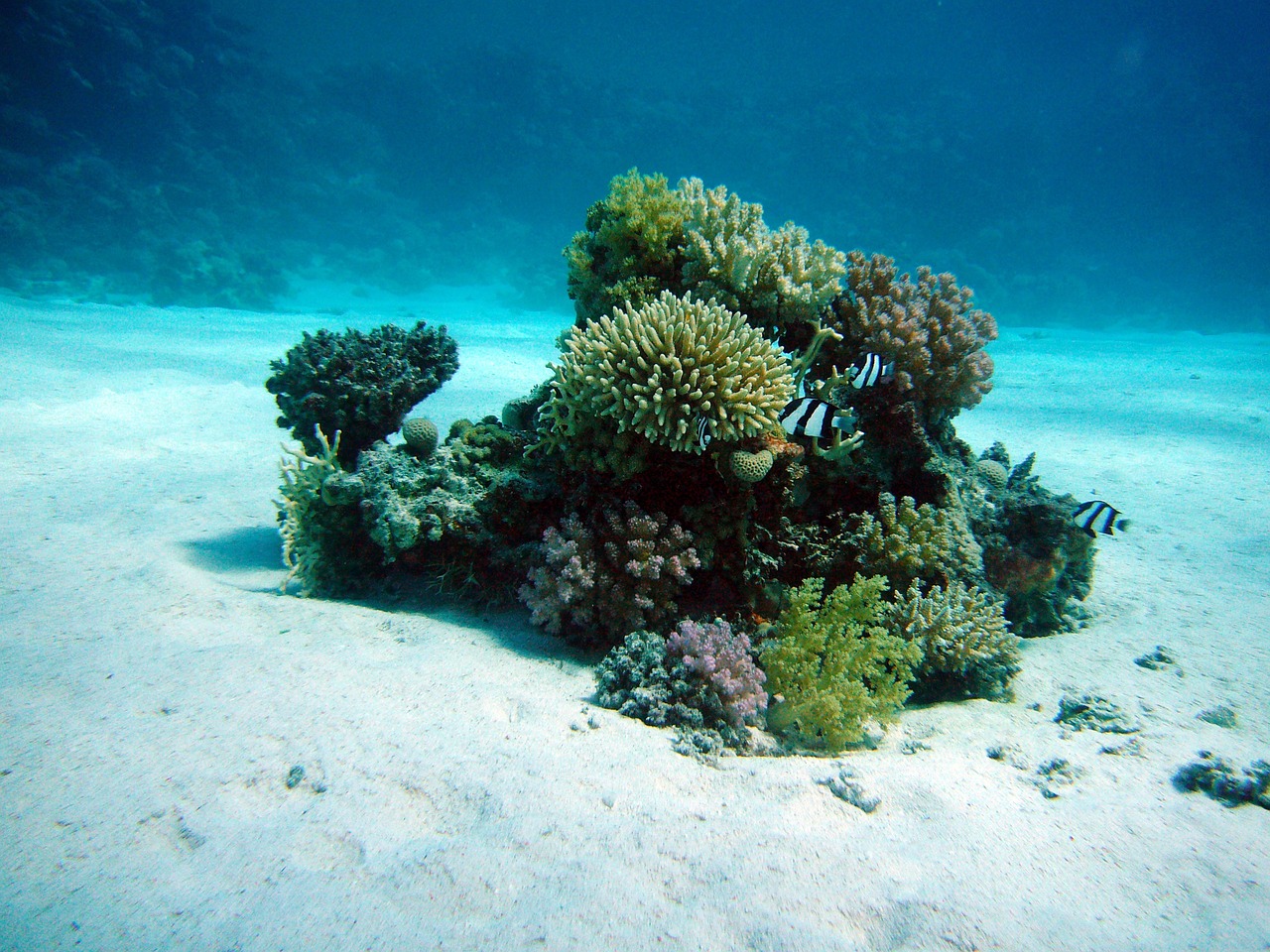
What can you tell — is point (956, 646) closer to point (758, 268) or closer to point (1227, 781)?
point (1227, 781)

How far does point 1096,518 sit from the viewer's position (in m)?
4.54

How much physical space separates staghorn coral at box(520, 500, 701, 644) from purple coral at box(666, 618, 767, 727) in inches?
16.8

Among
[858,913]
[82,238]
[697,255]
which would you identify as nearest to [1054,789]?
[858,913]

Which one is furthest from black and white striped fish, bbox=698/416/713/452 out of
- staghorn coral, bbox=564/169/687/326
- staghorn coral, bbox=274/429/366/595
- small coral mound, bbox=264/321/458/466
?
small coral mound, bbox=264/321/458/466

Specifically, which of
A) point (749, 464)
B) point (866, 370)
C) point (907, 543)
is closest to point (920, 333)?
point (866, 370)

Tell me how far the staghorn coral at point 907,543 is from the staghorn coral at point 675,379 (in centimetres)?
127

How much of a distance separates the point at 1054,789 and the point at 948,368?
3236mm

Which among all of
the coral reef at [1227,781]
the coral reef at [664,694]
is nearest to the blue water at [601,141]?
the coral reef at [664,694]

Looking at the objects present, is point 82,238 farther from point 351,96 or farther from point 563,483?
point 563,483

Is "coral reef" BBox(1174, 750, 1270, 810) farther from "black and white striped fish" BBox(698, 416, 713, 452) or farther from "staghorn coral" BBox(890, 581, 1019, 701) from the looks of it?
"black and white striped fish" BBox(698, 416, 713, 452)

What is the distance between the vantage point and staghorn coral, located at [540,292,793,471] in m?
3.51

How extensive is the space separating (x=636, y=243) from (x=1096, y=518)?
466 centimetres

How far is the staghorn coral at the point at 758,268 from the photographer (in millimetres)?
4480

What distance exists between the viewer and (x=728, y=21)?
6750 centimetres
